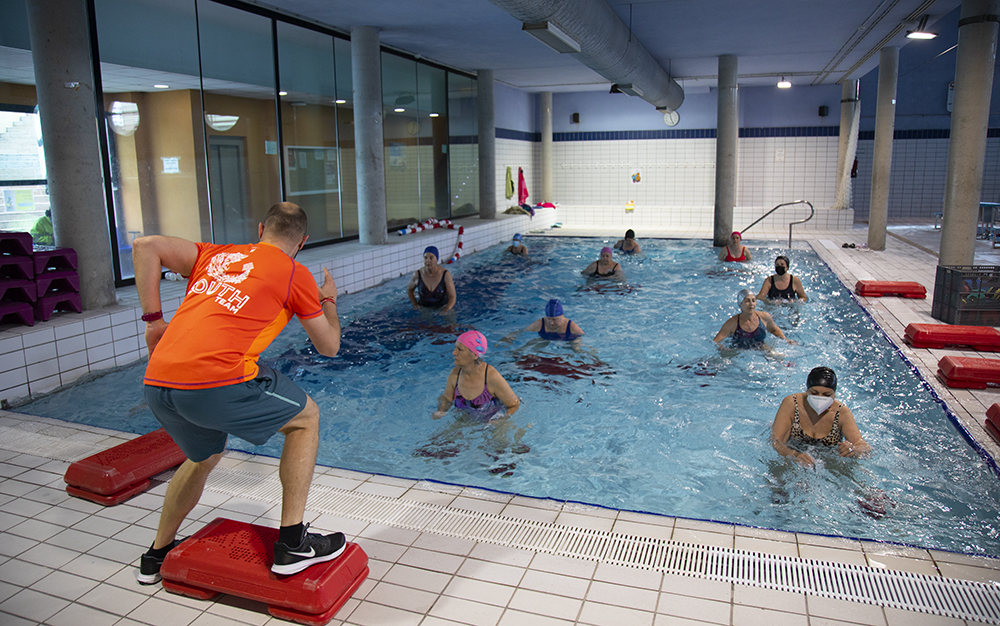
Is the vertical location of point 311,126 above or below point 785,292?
above

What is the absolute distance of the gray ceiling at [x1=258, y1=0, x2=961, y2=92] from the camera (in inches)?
362

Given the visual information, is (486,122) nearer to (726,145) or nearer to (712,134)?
(726,145)

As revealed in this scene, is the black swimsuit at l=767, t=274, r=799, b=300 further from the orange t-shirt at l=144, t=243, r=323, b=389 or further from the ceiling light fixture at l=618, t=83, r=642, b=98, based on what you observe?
the orange t-shirt at l=144, t=243, r=323, b=389

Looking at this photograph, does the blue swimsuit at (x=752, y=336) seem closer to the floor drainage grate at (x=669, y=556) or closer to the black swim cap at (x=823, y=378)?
the black swim cap at (x=823, y=378)

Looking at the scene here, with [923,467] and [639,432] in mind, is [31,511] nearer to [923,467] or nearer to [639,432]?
[639,432]

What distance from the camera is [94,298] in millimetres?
6180

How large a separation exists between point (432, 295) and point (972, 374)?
18.5 feet

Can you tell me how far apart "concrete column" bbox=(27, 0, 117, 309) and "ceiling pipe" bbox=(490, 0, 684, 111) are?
3.64 m

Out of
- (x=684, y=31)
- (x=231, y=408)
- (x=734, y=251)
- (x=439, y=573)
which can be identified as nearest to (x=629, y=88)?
(x=684, y=31)

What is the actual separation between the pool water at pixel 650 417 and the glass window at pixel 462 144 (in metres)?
7.63

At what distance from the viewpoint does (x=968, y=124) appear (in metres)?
8.05

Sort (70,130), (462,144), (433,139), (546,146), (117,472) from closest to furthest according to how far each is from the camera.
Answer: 1. (117,472)
2. (70,130)
3. (433,139)
4. (462,144)
5. (546,146)

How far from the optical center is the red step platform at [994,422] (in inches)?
171

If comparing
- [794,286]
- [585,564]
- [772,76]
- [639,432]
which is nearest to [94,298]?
[639,432]
